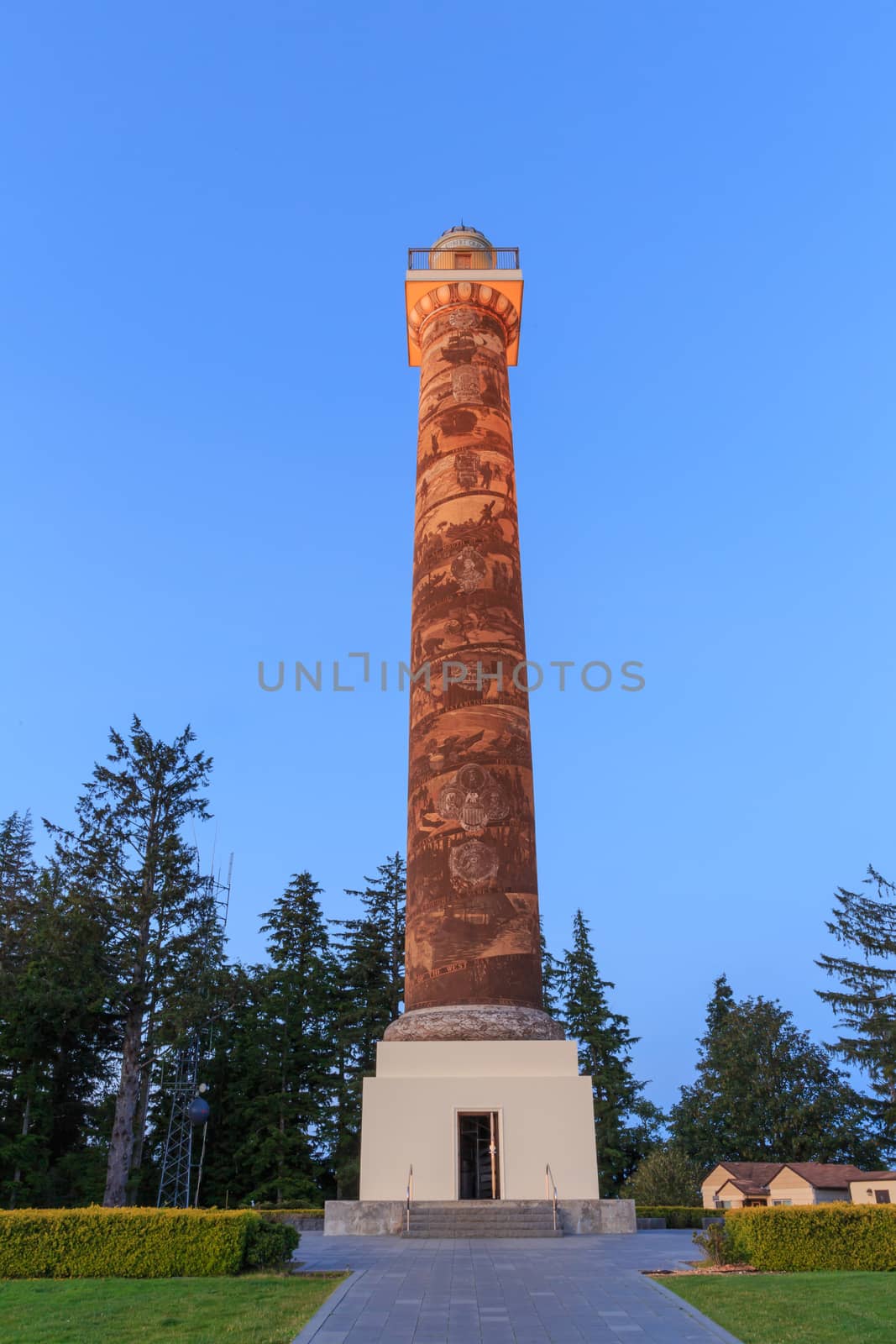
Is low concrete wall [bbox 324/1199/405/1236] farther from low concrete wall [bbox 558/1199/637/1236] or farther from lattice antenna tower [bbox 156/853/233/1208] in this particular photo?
lattice antenna tower [bbox 156/853/233/1208]

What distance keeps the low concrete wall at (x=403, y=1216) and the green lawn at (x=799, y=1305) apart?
4.97m

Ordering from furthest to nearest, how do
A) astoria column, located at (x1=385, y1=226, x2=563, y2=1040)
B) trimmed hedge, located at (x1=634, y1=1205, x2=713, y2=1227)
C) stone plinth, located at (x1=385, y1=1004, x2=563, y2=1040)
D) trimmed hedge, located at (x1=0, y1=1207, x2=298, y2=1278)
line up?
1. trimmed hedge, located at (x1=634, y1=1205, x2=713, y2=1227)
2. astoria column, located at (x1=385, y1=226, x2=563, y2=1040)
3. stone plinth, located at (x1=385, y1=1004, x2=563, y2=1040)
4. trimmed hedge, located at (x1=0, y1=1207, x2=298, y2=1278)

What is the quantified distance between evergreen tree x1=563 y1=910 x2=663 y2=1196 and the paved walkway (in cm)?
2169

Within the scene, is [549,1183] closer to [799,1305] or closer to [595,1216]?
[595,1216]

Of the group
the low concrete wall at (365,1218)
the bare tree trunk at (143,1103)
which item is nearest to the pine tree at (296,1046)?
the bare tree trunk at (143,1103)

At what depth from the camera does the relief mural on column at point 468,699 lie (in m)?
17.0

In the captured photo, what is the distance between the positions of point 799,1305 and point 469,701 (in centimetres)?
1167

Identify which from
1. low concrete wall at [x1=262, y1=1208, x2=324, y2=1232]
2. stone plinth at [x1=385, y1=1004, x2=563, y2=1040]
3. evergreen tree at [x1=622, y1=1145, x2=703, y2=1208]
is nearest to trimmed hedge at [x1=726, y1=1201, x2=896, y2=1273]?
stone plinth at [x1=385, y1=1004, x2=563, y2=1040]

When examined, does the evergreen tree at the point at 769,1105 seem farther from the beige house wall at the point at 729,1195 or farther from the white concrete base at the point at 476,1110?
the white concrete base at the point at 476,1110

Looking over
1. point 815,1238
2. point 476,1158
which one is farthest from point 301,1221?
point 815,1238

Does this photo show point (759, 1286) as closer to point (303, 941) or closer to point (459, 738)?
point (459, 738)

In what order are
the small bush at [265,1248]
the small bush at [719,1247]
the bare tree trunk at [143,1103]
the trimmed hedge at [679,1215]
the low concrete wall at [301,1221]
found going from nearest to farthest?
the small bush at [265,1248], the small bush at [719,1247], the low concrete wall at [301,1221], the trimmed hedge at [679,1215], the bare tree trunk at [143,1103]

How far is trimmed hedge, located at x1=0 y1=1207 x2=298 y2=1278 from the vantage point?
32.4 feet

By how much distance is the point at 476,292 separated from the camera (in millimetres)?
22484
